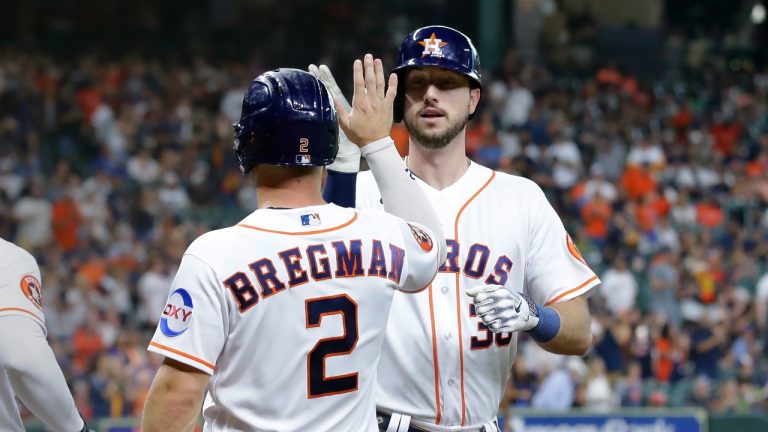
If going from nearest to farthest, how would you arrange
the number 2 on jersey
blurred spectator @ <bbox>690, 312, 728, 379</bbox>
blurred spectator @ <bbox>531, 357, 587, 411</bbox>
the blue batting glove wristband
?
the number 2 on jersey
the blue batting glove wristband
blurred spectator @ <bbox>531, 357, 587, 411</bbox>
blurred spectator @ <bbox>690, 312, 728, 379</bbox>

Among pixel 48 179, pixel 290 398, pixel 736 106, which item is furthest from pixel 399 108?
pixel 736 106

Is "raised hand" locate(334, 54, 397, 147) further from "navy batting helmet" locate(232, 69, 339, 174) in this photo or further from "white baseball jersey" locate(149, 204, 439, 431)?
"white baseball jersey" locate(149, 204, 439, 431)

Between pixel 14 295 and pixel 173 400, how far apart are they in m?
0.74

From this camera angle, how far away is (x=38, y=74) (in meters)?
15.9

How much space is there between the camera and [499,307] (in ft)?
11.0

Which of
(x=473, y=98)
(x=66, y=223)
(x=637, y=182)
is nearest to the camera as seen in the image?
(x=473, y=98)

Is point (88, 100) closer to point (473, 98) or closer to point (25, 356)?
point (473, 98)

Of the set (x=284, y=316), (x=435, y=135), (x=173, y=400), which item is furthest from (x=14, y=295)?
(x=435, y=135)

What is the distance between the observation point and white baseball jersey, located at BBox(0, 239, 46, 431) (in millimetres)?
3275

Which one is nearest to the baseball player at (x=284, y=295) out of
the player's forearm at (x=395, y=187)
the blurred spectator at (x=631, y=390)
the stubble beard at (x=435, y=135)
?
the player's forearm at (x=395, y=187)

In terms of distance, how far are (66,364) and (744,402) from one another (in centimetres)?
658

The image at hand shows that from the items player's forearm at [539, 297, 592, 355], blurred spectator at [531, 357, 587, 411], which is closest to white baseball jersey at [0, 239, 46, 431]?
player's forearm at [539, 297, 592, 355]

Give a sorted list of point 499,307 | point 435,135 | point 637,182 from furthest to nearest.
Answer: point 637,182
point 435,135
point 499,307

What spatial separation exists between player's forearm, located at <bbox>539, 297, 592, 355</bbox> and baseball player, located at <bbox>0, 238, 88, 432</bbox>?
59.5 inches
